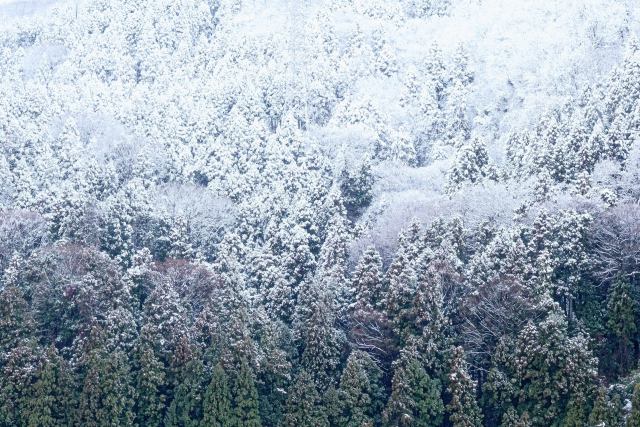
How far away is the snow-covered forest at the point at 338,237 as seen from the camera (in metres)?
41.4

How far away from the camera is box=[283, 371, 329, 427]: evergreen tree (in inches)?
1615

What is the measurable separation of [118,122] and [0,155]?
47.3 feet

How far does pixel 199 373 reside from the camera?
42906mm

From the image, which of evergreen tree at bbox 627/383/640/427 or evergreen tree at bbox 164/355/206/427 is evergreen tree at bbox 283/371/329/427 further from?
evergreen tree at bbox 627/383/640/427

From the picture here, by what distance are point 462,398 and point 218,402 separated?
37.4 feet

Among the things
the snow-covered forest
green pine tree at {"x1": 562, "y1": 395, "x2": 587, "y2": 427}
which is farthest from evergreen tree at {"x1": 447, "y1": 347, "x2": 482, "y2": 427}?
green pine tree at {"x1": 562, "y1": 395, "x2": 587, "y2": 427}

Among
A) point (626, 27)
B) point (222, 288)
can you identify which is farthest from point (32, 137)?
point (626, 27)

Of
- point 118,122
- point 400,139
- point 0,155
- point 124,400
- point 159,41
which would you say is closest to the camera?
point 124,400

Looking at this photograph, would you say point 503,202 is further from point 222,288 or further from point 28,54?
point 28,54

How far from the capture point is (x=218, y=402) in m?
41.7

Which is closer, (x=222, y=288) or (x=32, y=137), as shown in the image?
(x=222, y=288)

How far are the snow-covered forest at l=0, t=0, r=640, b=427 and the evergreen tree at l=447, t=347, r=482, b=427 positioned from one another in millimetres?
159

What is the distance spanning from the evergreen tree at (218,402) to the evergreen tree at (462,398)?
10350mm

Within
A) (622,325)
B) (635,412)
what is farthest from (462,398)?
(622,325)
